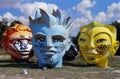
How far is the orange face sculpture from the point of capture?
70.6 ft

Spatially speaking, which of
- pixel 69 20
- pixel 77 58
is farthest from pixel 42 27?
pixel 77 58

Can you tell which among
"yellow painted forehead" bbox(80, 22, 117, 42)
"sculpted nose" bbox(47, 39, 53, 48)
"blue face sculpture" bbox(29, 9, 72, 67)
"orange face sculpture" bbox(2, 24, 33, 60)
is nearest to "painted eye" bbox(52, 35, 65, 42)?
"blue face sculpture" bbox(29, 9, 72, 67)

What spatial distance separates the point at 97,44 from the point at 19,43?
16.0ft

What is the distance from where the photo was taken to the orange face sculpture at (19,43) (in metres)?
21.5

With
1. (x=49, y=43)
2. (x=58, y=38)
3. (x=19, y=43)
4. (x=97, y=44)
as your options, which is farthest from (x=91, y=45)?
(x=19, y=43)

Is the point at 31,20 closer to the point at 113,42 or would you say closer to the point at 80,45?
the point at 80,45

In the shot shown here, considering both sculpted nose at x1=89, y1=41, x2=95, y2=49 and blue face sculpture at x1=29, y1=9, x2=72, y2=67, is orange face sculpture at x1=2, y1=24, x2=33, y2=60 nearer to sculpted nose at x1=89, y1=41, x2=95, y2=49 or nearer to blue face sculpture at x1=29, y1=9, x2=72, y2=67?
blue face sculpture at x1=29, y1=9, x2=72, y2=67

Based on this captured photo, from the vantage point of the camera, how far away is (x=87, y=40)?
68.0ft

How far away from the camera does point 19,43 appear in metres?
21.6

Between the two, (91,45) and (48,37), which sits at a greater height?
(48,37)

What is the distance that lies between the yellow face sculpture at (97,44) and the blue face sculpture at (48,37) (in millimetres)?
2084

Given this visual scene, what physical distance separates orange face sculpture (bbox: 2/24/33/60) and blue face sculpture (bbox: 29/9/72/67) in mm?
2685

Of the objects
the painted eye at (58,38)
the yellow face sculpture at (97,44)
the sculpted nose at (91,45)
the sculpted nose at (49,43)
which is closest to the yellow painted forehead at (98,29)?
the yellow face sculpture at (97,44)

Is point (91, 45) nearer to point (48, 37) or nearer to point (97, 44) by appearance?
point (97, 44)
